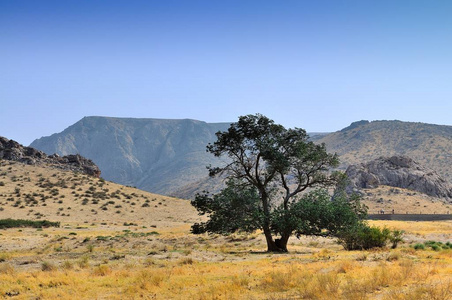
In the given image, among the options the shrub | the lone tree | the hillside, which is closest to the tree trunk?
the lone tree

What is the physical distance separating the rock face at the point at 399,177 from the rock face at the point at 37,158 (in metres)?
67.3

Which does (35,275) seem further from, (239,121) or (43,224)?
(43,224)

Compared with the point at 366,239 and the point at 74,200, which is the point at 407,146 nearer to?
the point at 74,200

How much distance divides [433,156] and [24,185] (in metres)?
140

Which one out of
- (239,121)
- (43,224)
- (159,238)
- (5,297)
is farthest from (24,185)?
(5,297)

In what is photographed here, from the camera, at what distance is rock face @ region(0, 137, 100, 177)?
91.9 m

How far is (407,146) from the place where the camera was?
577 ft

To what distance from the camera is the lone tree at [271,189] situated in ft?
94.9

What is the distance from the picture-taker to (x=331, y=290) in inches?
529

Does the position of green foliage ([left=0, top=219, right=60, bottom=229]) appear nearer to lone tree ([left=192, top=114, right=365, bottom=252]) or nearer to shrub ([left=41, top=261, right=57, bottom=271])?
lone tree ([left=192, top=114, right=365, bottom=252])

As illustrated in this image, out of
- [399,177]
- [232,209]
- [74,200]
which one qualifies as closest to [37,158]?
[74,200]

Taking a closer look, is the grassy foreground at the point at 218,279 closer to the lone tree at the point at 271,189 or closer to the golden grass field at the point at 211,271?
the golden grass field at the point at 211,271

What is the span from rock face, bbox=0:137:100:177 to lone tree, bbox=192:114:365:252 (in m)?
71.5

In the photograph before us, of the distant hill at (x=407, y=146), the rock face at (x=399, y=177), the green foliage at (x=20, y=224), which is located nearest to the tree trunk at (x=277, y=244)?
the green foliage at (x=20, y=224)
